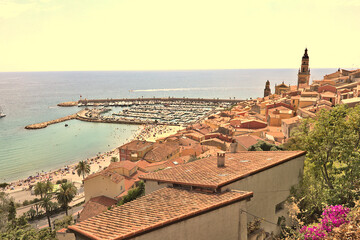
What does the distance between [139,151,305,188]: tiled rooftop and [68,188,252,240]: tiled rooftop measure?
0.56 meters

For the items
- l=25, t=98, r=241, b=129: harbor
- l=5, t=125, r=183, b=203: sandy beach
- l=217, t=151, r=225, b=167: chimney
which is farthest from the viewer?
l=25, t=98, r=241, b=129: harbor

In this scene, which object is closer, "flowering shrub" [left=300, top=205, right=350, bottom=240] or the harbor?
"flowering shrub" [left=300, top=205, right=350, bottom=240]

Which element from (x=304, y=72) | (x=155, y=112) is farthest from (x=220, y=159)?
(x=155, y=112)

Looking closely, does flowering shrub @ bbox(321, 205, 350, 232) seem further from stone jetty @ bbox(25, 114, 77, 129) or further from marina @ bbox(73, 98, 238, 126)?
stone jetty @ bbox(25, 114, 77, 129)

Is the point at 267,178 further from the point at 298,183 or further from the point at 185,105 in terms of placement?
the point at 185,105

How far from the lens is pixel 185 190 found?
26.6 ft

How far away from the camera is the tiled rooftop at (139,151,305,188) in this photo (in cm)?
818

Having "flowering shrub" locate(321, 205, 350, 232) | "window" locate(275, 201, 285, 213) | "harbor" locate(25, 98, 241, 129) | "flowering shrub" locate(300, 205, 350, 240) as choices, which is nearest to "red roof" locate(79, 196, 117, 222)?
"window" locate(275, 201, 285, 213)

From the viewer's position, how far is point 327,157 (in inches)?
413

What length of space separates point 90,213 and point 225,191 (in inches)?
700

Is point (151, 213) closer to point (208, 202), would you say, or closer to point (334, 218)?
point (208, 202)

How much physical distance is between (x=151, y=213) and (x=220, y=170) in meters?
3.73

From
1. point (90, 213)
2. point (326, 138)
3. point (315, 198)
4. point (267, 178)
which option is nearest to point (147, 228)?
point (267, 178)

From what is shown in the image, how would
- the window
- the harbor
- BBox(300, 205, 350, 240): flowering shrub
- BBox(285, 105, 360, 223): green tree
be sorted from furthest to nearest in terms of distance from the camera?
A: 1. the harbor
2. the window
3. BBox(285, 105, 360, 223): green tree
4. BBox(300, 205, 350, 240): flowering shrub
